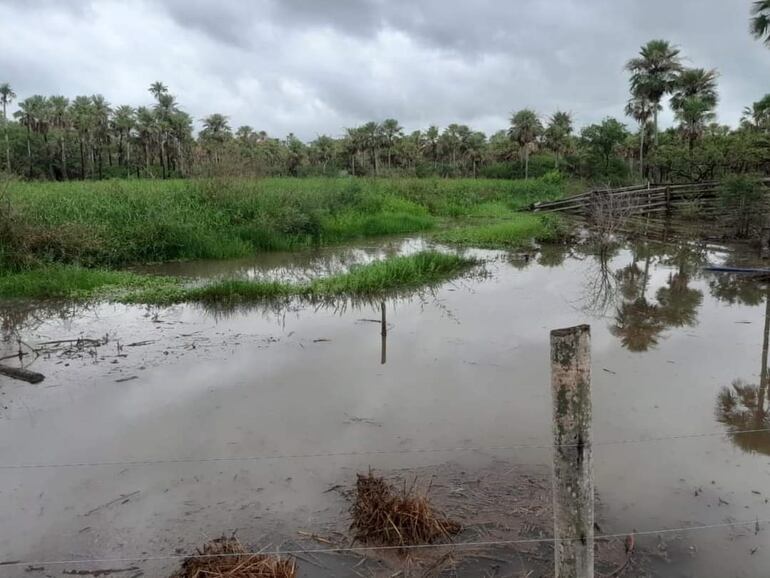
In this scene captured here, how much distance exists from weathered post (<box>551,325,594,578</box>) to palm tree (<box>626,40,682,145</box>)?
36.4 meters

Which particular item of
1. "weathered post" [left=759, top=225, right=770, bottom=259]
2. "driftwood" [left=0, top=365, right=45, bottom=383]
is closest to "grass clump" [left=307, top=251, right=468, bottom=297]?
"driftwood" [left=0, top=365, right=45, bottom=383]

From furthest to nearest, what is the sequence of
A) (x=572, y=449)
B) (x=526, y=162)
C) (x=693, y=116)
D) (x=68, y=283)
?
(x=526, y=162) → (x=693, y=116) → (x=68, y=283) → (x=572, y=449)

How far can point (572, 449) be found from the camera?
2.49 m

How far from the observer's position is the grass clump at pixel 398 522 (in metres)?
3.65

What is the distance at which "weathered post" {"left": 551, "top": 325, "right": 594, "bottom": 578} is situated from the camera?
2412mm

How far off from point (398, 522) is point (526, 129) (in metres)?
46.0

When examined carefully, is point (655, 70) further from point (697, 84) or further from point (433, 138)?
point (433, 138)

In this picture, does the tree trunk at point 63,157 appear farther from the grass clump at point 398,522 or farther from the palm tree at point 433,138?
the grass clump at point 398,522

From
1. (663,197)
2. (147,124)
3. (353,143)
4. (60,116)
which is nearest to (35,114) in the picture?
(60,116)

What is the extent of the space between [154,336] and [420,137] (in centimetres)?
5555

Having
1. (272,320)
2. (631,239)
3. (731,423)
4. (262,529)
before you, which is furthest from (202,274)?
(631,239)

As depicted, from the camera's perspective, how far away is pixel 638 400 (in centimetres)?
593

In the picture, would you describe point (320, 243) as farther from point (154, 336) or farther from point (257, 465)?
point (257, 465)

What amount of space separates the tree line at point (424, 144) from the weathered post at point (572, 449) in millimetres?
16298
